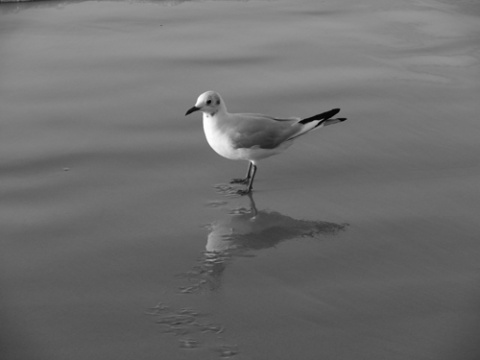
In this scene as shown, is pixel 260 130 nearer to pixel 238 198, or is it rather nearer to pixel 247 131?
pixel 247 131

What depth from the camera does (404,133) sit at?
5.62m

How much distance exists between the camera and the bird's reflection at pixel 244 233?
4016 millimetres

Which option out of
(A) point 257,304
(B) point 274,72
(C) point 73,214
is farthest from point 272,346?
(B) point 274,72

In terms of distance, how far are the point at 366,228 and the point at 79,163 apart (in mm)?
1757

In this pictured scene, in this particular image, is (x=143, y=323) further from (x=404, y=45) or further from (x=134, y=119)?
(x=404, y=45)

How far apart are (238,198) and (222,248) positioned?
0.65 m

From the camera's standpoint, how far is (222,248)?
424 centimetres

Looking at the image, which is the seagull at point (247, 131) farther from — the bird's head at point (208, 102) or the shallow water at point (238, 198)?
the shallow water at point (238, 198)

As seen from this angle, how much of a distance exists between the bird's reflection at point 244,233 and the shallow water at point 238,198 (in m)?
0.01

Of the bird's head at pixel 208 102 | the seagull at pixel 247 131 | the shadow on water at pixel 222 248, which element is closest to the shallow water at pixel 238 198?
the shadow on water at pixel 222 248

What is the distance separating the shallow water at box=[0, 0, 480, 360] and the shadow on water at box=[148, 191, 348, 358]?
0.01m

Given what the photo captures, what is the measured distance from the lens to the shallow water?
11.5 ft

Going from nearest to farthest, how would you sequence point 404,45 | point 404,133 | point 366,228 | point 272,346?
point 272,346, point 366,228, point 404,133, point 404,45

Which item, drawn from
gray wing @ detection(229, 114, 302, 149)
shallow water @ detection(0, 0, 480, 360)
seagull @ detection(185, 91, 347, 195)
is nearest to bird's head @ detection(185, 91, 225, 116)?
seagull @ detection(185, 91, 347, 195)
